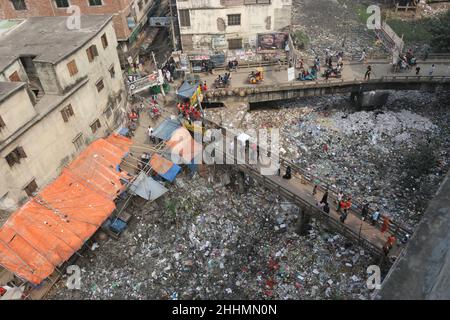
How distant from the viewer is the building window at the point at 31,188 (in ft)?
73.8

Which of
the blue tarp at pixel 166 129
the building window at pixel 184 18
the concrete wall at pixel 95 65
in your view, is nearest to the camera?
the concrete wall at pixel 95 65

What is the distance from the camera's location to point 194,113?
96.8ft

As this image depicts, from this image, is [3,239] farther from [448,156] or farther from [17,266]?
[448,156]

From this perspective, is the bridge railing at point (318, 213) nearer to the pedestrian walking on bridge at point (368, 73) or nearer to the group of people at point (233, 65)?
the group of people at point (233, 65)

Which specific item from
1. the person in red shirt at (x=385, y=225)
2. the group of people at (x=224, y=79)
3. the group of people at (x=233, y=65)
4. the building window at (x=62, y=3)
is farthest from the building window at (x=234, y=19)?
the person in red shirt at (x=385, y=225)

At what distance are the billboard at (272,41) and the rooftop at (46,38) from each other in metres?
14.6

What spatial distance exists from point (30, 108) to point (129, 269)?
1087 centimetres

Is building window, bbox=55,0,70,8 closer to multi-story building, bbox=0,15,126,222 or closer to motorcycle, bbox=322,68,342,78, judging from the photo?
multi-story building, bbox=0,15,126,222

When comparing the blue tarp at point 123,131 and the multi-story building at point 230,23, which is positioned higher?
the multi-story building at point 230,23

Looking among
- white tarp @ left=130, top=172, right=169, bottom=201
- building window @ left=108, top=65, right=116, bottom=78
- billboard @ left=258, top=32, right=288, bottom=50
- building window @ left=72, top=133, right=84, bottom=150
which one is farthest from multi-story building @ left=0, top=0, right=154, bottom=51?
white tarp @ left=130, top=172, right=169, bottom=201

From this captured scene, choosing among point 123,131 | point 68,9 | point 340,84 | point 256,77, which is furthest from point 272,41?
point 68,9

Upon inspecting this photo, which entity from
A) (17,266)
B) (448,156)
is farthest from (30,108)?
(448,156)

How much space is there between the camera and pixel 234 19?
34.5m

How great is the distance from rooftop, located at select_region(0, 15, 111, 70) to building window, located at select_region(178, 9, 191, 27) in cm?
841
